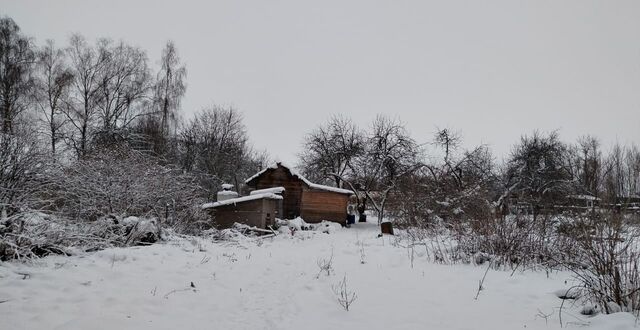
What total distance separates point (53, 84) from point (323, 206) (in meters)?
18.3

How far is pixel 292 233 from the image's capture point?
1644 cm

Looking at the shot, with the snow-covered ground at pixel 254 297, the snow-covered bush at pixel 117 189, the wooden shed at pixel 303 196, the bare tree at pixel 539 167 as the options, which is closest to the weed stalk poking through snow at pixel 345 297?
the snow-covered ground at pixel 254 297

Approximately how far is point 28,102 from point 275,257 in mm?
20078

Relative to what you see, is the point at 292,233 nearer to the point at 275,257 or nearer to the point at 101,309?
the point at 275,257

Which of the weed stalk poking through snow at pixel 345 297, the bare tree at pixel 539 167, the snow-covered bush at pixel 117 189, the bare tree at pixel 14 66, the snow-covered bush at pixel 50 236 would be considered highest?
the bare tree at pixel 14 66

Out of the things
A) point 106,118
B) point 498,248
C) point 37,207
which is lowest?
point 498,248

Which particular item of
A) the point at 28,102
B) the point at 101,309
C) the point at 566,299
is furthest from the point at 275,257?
the point at 28,102

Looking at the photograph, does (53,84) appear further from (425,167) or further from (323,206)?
(425,167)

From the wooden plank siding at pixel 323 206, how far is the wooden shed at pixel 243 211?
782cm

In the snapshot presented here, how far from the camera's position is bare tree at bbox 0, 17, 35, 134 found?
20.1 metres

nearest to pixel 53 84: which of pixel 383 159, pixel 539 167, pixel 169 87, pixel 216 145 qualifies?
pixel 169 87

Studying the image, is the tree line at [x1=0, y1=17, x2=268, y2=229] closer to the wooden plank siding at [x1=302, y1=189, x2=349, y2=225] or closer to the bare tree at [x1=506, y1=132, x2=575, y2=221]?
the wooden plank siding at [x1=302, y1=189, x2=349, y2=225]

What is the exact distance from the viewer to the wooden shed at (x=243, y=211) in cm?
1634

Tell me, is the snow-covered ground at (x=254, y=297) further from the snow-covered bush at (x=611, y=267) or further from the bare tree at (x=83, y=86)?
the bare tree at (x=83, y=86)
